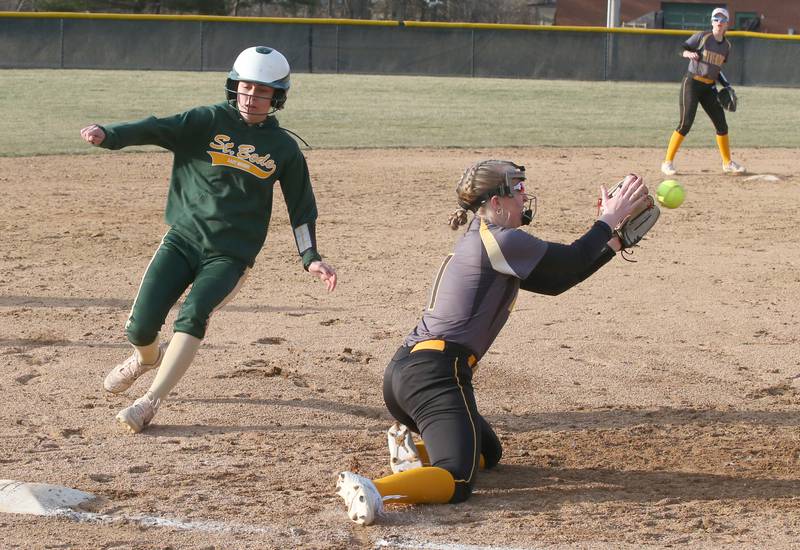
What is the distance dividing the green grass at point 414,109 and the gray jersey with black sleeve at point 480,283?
35.4ft

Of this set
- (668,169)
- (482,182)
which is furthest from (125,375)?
(668,169)

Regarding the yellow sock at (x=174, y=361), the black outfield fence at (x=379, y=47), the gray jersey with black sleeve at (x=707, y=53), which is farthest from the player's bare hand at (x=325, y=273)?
the black outfield fence at (x=379, y=47)

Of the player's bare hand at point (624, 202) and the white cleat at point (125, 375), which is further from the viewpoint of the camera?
the white cleat at point (125, 375)

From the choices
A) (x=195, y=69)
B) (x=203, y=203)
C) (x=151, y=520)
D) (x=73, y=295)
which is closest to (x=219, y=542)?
(x=151, y=520)

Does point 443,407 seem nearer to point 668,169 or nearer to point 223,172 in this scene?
point 223,172

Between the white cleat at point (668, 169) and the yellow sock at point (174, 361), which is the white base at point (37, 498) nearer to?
the yellow sock at point (174, 361)

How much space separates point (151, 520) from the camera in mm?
3873

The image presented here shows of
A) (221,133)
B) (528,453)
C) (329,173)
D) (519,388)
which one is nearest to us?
(528,453)

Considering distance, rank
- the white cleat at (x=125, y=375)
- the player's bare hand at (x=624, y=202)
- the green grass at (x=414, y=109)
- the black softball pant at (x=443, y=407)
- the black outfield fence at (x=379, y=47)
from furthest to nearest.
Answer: the black outfield fence at (x=379, y=47) < the green grass at (x=414, y=109) < the white cleat at (x=125, y=375) < the player's bare hand at (x=624, y=202) < the black softball pant at (x=443, y=407)

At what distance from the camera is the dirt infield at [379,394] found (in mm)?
3932

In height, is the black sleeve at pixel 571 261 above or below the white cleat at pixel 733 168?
above

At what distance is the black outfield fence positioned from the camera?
85.7 ft

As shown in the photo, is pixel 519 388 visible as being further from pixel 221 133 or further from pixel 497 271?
pixel 221 133

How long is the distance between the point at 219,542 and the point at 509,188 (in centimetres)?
169
